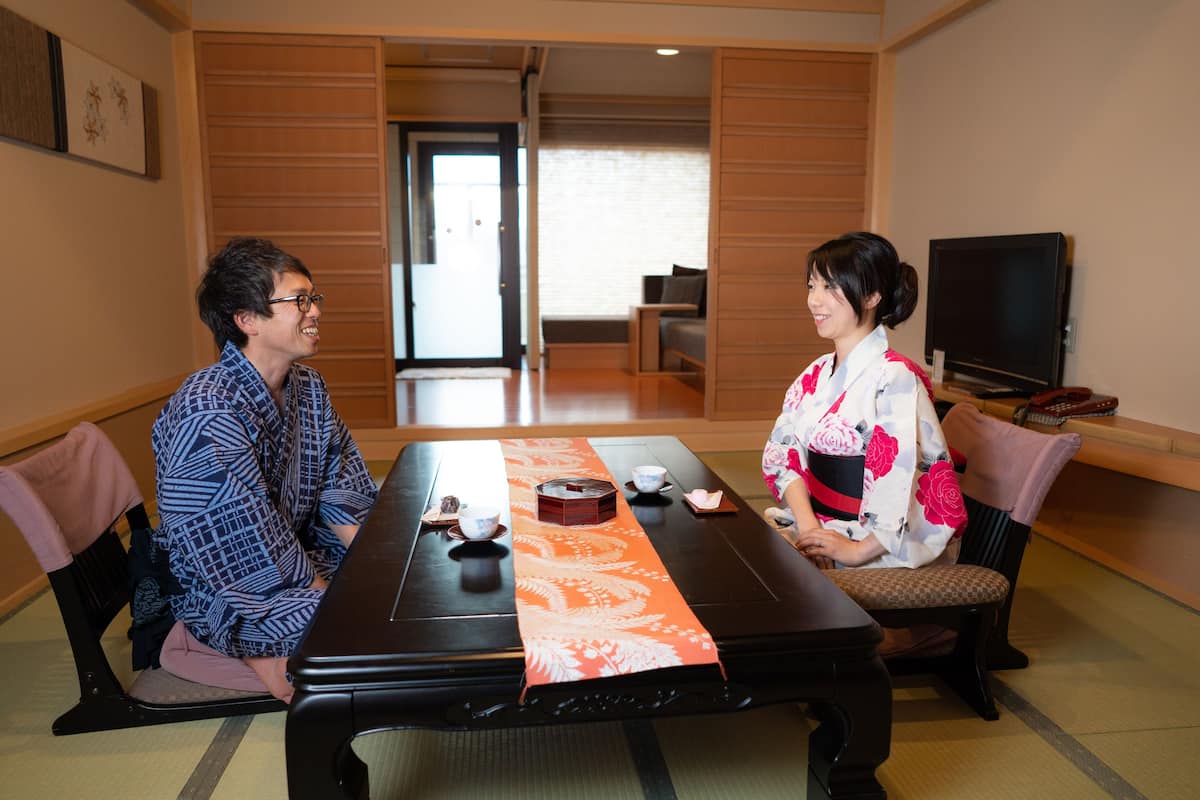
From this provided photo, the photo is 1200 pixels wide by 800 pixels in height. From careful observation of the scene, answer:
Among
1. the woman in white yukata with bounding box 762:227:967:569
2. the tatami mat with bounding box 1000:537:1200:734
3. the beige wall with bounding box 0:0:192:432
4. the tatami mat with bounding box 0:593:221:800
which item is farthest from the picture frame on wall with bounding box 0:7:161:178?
the tatami mat with bounding box 1000:537:1200:734

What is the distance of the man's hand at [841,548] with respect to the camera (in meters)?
1.87

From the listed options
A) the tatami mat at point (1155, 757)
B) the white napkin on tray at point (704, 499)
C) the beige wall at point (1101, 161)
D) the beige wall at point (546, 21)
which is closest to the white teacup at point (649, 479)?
the white napkin on tray at point (704, 499)

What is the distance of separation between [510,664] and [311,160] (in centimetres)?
387

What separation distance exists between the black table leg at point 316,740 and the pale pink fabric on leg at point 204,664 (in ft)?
2.57

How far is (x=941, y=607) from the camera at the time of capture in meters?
1.80

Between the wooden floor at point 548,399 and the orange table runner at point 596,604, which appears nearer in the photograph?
the orange table runner at point 596,604

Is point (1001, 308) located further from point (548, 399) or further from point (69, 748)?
point (69, 748)

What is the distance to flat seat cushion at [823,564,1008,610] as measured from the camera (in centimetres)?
173

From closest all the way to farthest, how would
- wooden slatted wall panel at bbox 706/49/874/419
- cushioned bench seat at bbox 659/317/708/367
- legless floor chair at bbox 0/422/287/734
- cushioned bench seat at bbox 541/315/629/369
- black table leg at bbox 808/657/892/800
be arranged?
black table leg at bbox 808/657/892/800 → legless floor chair at bbox 0/422/287/734 → wooden slatted wall panel at bbox 706/49/874/419 → cushioned bench seat at bbox 659/317/708/367 → cushioned bench seat at bbox 541/315/629/369

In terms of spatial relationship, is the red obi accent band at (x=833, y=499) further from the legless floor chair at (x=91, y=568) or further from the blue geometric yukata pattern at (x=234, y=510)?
the legless floor chair at (x=91, y=568)

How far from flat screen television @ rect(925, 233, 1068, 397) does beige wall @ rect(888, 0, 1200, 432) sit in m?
0.16

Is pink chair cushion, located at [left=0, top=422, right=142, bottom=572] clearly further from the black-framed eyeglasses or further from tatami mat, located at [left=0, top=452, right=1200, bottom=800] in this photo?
the black-framed eyeglasses

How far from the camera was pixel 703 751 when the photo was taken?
70.1 inches

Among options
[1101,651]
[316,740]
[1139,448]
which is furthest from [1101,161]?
[316,740]
